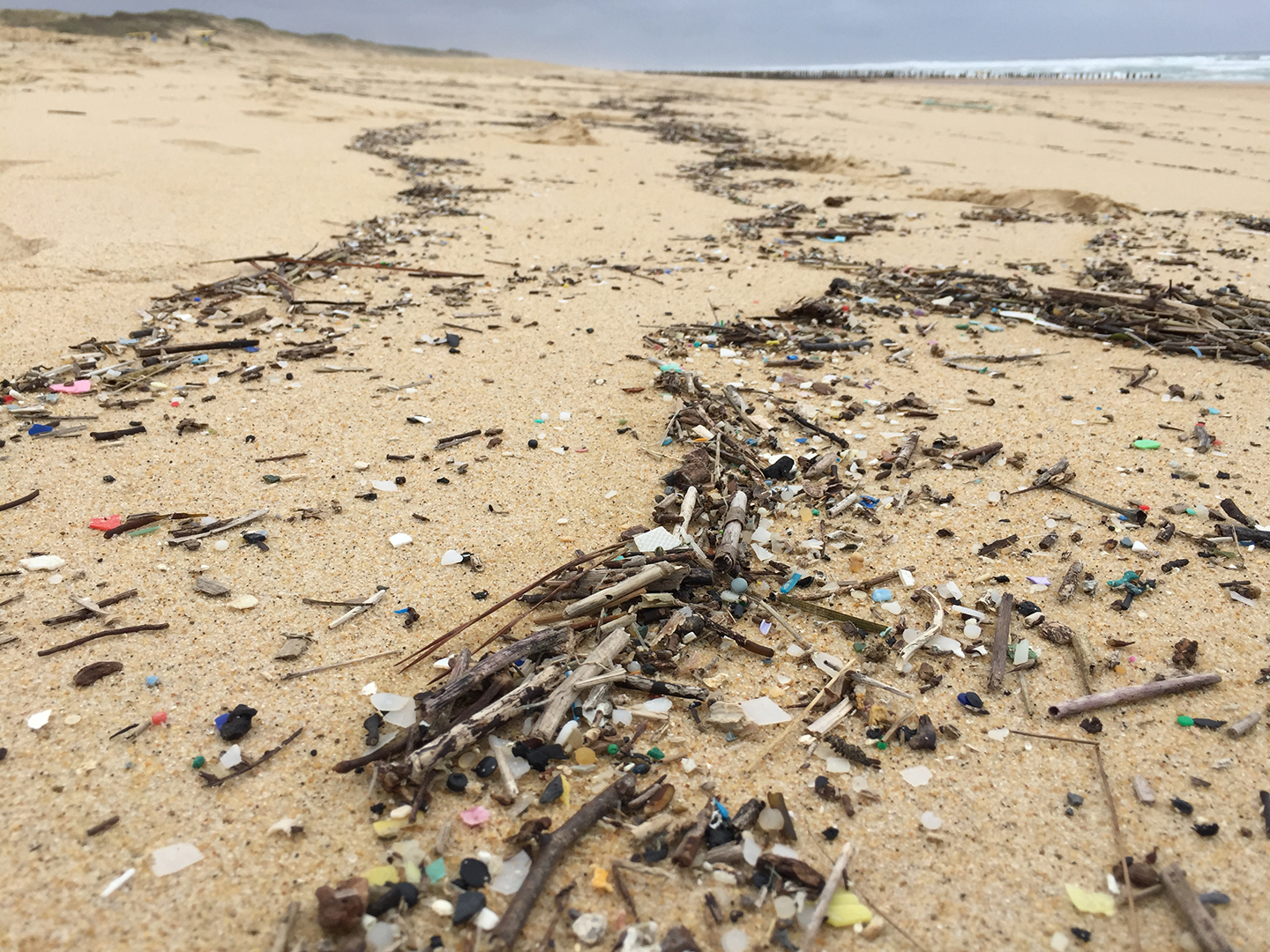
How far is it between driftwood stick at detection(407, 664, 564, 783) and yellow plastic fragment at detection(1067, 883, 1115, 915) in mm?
1526

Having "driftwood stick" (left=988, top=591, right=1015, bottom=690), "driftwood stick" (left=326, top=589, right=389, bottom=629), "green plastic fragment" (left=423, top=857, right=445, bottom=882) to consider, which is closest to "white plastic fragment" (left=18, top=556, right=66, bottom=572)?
"driftwood stick" (left=326, top=589, right=389, bottom=629)

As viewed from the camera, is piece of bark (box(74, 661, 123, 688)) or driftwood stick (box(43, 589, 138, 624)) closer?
piece of bark (box(74, 661, 123, 688))

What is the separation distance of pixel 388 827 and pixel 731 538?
1612 mm

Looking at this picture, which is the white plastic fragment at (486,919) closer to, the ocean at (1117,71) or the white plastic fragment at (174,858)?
the white plastic fragment at (174,858)

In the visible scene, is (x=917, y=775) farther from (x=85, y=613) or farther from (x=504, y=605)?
(x=85, y=613)

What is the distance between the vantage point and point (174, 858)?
5.81 ft

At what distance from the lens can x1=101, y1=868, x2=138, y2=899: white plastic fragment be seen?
1688 mm

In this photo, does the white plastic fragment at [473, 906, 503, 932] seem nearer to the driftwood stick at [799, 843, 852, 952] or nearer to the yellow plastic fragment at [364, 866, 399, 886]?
the yellow plastic fragment at [364, 866, 399, 886]

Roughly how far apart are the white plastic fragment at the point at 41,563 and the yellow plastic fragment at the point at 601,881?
94.8 inches

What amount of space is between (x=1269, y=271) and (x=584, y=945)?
7637 mm

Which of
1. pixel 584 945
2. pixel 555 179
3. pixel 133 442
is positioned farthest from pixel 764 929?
pixel 555 179

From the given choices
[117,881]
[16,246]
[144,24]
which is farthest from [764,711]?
[144,24]

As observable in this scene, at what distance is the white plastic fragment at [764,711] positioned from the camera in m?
2.25


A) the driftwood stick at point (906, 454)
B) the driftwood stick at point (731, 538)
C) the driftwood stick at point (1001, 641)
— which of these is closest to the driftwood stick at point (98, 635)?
the driftwood stick at point (731, 538)
